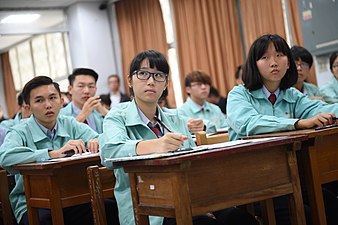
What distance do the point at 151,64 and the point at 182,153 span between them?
25.9 inches

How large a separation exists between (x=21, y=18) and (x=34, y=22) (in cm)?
22

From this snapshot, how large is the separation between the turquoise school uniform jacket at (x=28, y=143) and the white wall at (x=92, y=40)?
16.8 feet

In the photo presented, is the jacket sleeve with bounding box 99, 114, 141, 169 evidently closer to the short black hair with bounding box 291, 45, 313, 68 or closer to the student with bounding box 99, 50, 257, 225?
the student with bounding box 99, 50, 257, 225

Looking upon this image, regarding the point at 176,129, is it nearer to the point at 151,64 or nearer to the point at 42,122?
the point at 151,64

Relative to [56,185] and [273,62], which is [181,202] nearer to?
[56,185]

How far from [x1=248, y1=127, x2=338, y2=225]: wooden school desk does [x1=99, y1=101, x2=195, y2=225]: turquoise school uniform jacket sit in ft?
1.71

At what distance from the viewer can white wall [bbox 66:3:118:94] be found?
8523 mm

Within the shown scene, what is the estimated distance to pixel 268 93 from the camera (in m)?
2.88

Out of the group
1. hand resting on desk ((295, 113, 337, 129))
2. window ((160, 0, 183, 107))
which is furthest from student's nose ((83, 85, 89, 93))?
window ((160, 0, 183, 107))

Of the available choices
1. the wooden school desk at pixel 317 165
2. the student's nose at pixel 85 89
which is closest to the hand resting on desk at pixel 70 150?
the wooden school desk at pixel 317 165

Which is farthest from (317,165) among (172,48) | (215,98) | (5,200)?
(172,48)

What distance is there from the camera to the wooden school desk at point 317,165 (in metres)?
2.37

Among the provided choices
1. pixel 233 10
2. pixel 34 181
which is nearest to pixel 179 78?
pixel 233 10

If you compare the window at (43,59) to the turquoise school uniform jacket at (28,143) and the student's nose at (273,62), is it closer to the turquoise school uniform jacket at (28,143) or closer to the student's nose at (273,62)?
the turquoise school uniform jacket at (28,143)
